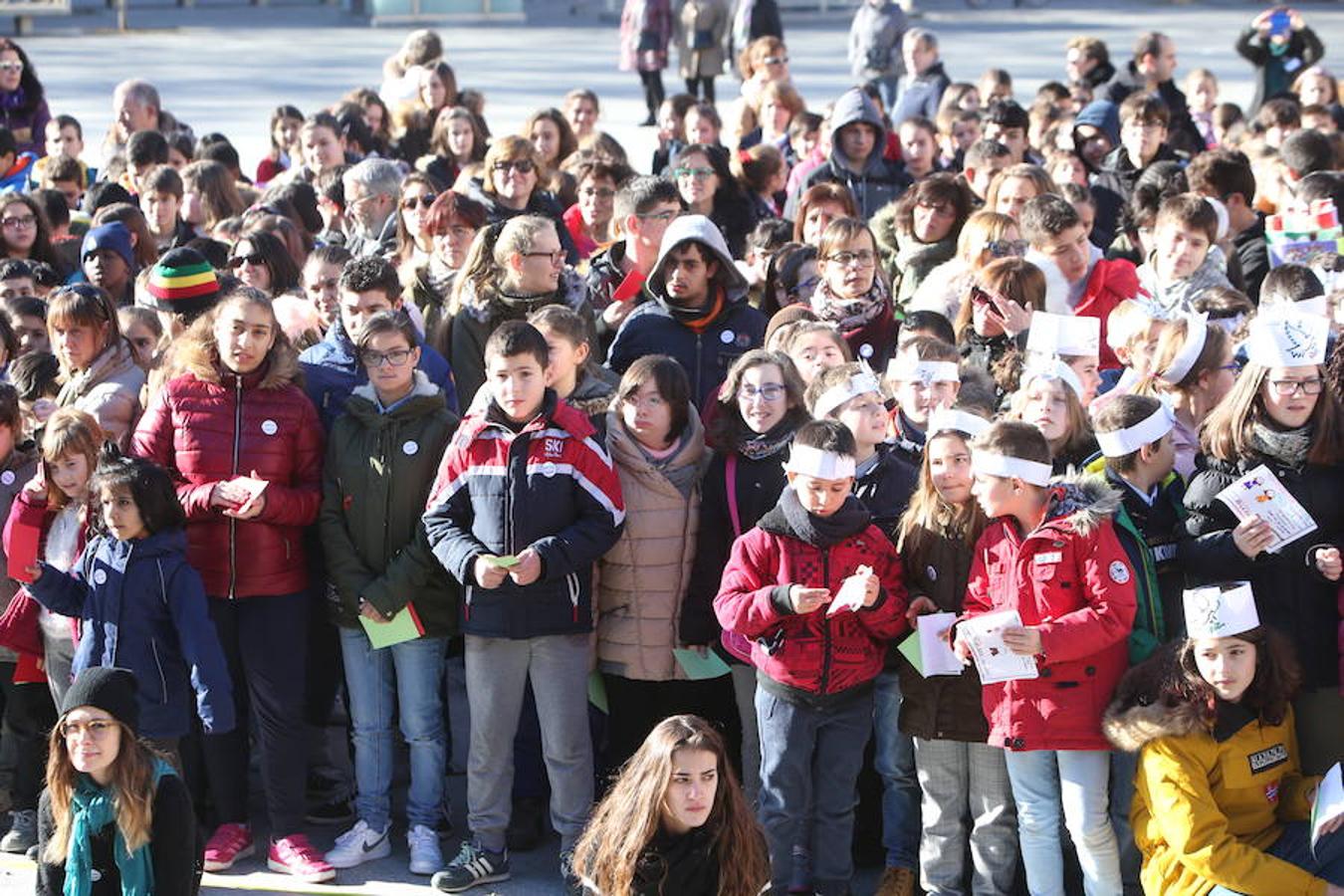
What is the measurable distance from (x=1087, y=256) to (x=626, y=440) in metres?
2.79

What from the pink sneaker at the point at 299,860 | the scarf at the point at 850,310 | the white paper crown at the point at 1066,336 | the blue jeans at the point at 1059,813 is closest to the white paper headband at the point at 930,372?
the white paper crown at the point at 1066,336

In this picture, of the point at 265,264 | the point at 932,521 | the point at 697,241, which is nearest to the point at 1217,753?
the point at 932,521

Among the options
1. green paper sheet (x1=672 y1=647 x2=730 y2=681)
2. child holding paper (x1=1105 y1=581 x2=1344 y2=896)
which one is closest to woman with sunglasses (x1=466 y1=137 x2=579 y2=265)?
green paper sheet (x1=672 y1=647 x2=730 y2=681)

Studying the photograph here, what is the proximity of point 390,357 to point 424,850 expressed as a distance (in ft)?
5.67

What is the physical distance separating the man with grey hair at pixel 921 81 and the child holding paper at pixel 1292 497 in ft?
31.6

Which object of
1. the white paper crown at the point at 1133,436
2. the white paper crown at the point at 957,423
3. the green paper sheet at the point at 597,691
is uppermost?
the white paper crown at the point at 957,423

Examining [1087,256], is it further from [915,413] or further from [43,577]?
[43,577]

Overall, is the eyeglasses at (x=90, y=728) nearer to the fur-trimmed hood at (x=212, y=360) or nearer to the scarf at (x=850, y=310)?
the fur-trimmed hood at (x=212, y=360)

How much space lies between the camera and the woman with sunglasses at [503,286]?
308 inches

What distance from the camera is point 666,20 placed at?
22031mm

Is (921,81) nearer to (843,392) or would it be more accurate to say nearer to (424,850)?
(843,392)

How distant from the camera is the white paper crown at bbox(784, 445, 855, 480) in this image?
19.9 feet

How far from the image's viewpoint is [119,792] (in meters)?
5.88

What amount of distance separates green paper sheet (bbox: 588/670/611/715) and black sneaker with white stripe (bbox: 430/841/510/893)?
0.66m
